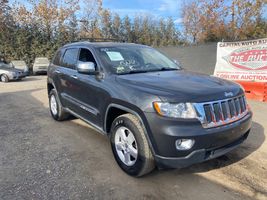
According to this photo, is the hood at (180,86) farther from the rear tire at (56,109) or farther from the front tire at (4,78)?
the front tire at (4,78)

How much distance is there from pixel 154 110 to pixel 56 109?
3.71 meters

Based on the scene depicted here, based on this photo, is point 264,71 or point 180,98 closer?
point 180,98

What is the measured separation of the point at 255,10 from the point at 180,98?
1693 centimetres

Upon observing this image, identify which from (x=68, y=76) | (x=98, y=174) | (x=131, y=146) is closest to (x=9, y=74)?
(x=68, y=76)

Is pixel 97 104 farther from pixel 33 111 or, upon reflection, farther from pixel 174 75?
pixel 33 111

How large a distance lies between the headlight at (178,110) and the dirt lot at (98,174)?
37.9 inches

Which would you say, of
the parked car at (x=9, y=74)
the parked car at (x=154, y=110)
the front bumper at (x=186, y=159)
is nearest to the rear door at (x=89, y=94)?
the parked car at (x=154, y=110)

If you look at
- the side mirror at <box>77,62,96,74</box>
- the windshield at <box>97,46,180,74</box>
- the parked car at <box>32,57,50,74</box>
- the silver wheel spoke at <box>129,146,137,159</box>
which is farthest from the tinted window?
the parked car at <box>32,57,50,74</box>

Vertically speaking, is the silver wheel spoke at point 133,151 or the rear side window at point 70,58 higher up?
the rear side window at point 70,58

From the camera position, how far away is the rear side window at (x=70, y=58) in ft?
16.3

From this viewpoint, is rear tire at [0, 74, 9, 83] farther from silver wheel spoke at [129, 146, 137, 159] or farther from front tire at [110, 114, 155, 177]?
silver wheel spoke at [129, 146, 137, 159]

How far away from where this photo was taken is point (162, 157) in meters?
2.91

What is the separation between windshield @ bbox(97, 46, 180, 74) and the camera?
154 inches

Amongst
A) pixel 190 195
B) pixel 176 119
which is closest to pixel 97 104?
pixel 176 119
